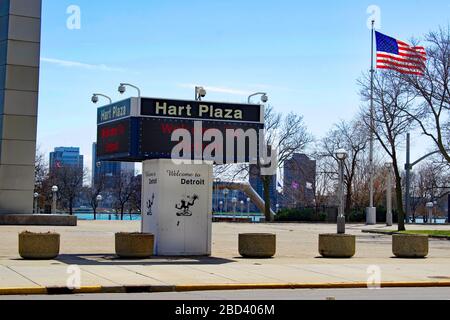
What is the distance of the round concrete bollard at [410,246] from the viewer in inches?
930

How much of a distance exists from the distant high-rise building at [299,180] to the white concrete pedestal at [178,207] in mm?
49332

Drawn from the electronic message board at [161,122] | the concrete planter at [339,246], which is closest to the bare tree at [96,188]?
the electronic message board at [161,122]

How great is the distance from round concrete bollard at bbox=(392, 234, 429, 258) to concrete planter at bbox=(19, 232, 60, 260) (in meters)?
11.5

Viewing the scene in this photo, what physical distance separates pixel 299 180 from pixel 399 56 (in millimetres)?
41538

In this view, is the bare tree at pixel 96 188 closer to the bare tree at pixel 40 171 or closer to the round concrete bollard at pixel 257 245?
the bare tree at pixel 40 171

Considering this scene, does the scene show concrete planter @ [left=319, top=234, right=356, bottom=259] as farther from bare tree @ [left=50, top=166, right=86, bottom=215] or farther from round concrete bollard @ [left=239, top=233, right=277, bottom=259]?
bare tree @ [left=50, top=166, right=86, bottom=215]

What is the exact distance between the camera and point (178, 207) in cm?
2184

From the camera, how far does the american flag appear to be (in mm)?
40625

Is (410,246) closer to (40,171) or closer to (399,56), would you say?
(399,56)

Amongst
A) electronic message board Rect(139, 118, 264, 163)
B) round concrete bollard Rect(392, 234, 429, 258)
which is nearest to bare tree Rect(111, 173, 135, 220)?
round concrete bollard Rect(392, 234, 429, 258)

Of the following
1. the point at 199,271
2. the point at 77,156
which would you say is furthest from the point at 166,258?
the point at 77,156

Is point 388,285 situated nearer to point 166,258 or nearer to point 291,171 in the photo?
point 166,258

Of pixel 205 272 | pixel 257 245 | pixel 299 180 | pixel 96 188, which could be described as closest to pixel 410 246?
pixel 257 245
